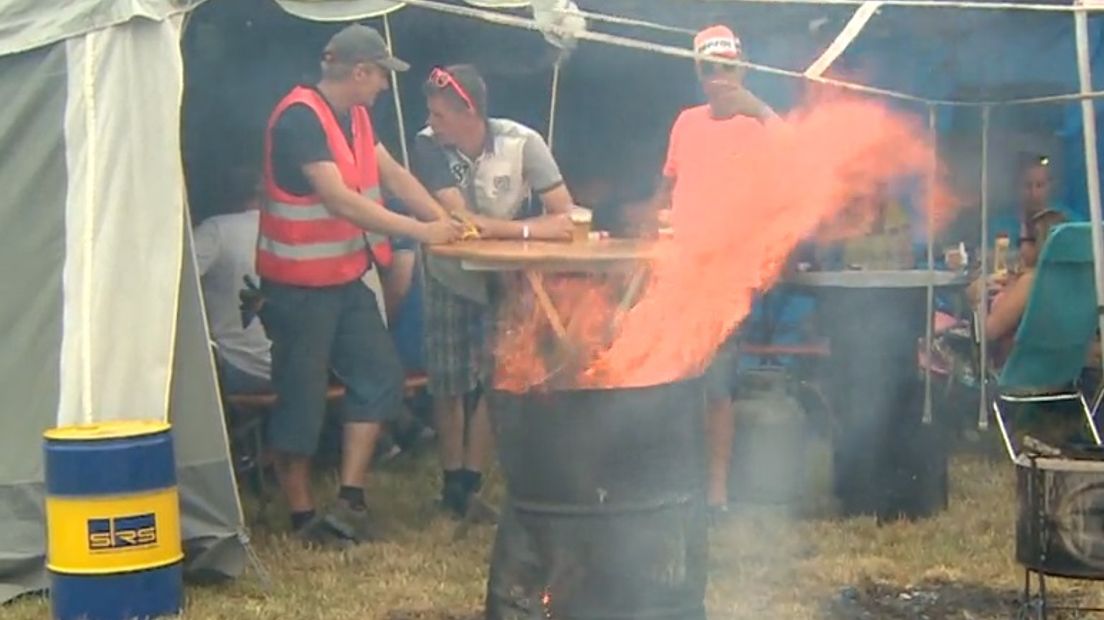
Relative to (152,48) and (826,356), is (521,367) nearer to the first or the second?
(152,48)

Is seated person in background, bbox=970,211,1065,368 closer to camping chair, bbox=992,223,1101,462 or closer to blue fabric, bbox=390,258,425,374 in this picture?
camping chair, bbox=992,223,1101,462

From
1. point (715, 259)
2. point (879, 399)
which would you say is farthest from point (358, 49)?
point (879, 399)

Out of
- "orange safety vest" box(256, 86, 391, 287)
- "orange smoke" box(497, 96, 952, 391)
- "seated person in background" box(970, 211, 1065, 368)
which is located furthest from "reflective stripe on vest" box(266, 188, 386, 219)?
"seated person in background" box(970, 211, 1065, 368)

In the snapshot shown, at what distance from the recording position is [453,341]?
23.9 ft

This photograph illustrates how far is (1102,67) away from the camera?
356 inches

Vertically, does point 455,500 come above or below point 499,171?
below

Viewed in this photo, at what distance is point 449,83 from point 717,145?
120cm

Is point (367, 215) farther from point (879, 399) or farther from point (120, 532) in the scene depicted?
point (879, 399)

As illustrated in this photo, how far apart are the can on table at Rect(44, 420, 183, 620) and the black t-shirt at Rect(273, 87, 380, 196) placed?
Answer: 59.4 inches

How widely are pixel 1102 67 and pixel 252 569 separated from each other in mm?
5537

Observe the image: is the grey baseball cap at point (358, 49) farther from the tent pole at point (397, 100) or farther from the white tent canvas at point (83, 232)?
the tent pole at point (397, 100)

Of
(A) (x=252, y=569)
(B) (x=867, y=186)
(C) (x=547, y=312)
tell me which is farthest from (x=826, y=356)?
(A) (x=252, y=569)

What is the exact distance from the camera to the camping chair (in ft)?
20.5

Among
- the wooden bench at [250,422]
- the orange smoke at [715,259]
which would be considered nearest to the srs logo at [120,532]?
the orange smoke at [715,259]
